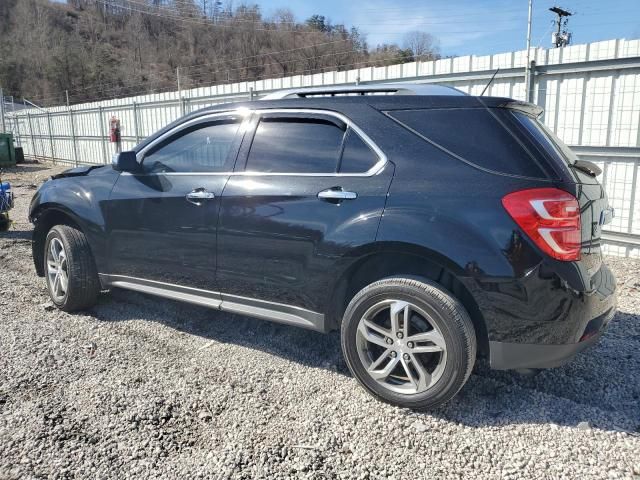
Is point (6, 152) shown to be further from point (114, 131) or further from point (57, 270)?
point (57, 270)

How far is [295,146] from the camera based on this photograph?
325cm

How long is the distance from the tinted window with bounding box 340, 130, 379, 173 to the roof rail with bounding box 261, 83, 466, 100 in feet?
1.30

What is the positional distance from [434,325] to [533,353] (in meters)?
0.52

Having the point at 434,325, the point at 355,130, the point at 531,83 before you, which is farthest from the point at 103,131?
the point at 434,325

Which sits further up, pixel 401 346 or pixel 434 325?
pixel 434 325

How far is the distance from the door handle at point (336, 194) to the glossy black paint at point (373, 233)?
33 mm

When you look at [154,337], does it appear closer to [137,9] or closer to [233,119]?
[233,119]

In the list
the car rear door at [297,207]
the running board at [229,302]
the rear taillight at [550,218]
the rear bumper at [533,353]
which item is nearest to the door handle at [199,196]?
the car rear door at [297,207]

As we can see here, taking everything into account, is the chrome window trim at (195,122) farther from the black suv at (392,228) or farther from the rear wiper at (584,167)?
the rear wiper at (584,167)

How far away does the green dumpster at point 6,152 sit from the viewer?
19828 millimetres

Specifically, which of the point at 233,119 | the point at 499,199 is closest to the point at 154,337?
the point at 233,119

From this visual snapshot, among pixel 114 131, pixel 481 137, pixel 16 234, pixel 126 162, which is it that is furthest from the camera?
pixel 114 131

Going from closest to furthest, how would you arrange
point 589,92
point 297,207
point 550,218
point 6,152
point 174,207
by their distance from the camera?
A: point 550,218 < point 297,207 < point 174,207 < point 589,92 < point 6,152

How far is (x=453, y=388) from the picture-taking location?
105 inches
